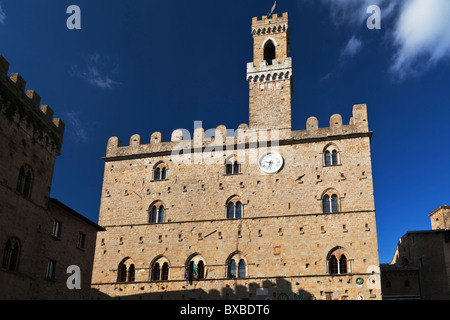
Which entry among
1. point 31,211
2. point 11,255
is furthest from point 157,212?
point 11,255

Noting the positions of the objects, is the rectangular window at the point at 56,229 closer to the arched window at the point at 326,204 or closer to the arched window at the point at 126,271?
the arched window at the point at 126,271

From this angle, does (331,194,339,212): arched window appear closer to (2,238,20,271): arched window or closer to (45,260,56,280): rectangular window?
(45,260,56,280): rectangular window

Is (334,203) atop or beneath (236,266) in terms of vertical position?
atop

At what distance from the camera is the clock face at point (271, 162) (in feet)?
92.8

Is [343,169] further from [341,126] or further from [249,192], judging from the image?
[249,192]

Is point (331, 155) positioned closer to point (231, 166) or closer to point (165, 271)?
point (231, 166)

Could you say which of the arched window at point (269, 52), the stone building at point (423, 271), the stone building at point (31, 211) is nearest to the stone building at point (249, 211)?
the arched window at point (269, 52)

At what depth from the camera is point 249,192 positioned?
28172 mm

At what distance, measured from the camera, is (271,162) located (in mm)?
28500

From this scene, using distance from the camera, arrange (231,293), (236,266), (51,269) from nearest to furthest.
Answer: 1. (51,269)
2. (231,293)
3. (236,266)

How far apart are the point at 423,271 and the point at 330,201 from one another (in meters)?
9.33

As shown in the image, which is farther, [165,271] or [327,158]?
→ [327,158]
